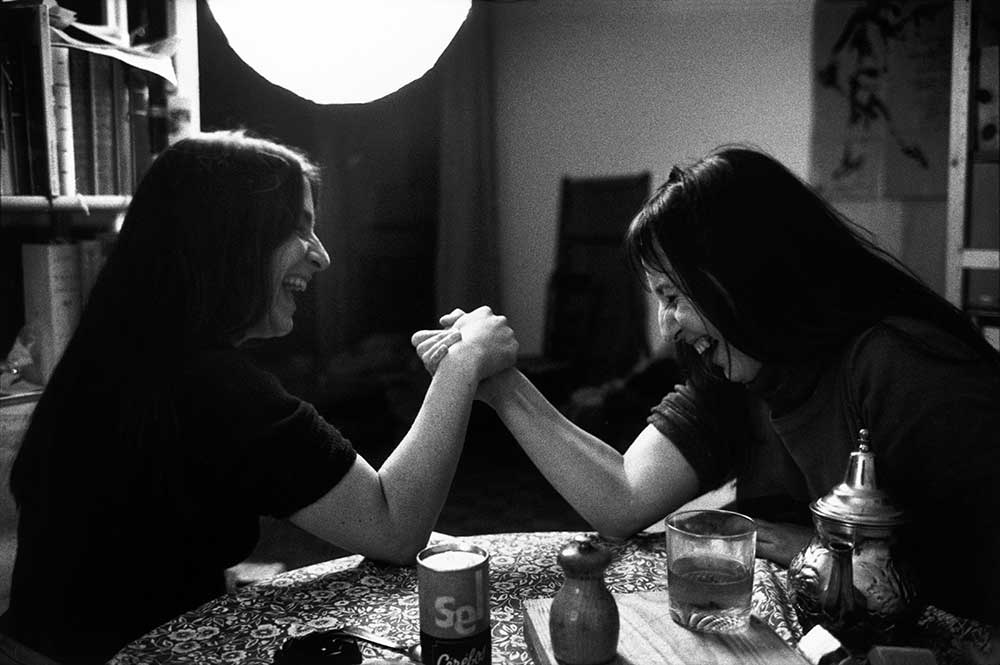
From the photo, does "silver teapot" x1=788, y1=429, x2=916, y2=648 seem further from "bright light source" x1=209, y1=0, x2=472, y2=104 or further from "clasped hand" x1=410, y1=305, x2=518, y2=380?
"bright light source" x1=209, y1=0, x2=472, y2=104

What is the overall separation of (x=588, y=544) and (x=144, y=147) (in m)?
1.57

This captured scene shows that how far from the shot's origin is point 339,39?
1145mm

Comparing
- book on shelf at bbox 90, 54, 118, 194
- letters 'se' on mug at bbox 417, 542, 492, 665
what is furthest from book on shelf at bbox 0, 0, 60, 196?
letters 'se' on mug at bbox 417, 542, 492, 665

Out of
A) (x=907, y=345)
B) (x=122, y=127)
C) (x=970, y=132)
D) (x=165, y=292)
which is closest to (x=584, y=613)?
(x=907, y=345)

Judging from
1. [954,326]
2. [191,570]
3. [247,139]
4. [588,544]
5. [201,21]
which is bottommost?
[191,570]

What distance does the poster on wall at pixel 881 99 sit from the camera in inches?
146

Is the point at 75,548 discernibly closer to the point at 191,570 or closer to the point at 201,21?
the point at 191,570

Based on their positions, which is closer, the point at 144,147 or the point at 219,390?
the point at 219,390

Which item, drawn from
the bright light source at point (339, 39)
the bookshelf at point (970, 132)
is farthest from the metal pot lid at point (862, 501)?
the bookshelf at point (970, 132)

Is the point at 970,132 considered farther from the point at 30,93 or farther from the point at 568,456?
the point at 30,93

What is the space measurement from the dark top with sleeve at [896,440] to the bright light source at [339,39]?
2.14 feet

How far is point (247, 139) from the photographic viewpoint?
1286 mm

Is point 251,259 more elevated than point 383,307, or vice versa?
point 251,259

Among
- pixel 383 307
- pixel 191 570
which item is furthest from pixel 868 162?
pixel 191 570
